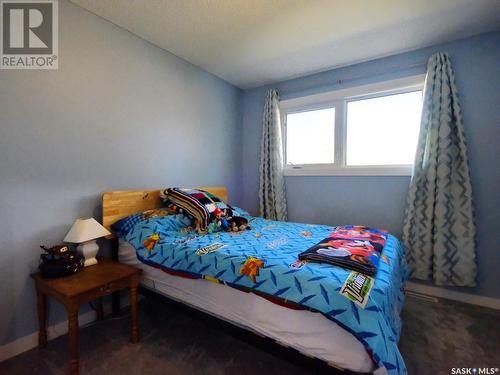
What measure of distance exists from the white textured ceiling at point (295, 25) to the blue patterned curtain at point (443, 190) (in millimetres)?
375

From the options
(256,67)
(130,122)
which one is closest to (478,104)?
(256,67)

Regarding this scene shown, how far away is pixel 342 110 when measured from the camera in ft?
9.45

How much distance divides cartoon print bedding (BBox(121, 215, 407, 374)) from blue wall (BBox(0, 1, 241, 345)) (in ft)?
1.82

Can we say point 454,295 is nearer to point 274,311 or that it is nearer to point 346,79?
point 274,311

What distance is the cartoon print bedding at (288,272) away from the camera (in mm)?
995

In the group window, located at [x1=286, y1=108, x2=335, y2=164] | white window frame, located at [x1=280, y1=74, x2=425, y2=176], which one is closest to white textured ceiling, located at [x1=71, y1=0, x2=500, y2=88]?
white window frame, located at [x1=280, y1=74, x2=425, y2=176]

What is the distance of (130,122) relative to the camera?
2.19 meters

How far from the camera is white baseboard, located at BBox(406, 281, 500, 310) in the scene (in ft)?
7.21

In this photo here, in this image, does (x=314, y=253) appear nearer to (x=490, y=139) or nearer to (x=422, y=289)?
(x=422, y=289)

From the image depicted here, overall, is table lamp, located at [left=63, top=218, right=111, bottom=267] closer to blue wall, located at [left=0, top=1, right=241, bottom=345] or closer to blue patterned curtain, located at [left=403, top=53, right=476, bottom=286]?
blue wall, located at [left=0, top=1, right=241, bottom=345]

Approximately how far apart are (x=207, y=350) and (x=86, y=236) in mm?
1143

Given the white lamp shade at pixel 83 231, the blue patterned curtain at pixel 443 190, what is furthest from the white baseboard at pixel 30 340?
the blue patterned curtain at pixel 443 190

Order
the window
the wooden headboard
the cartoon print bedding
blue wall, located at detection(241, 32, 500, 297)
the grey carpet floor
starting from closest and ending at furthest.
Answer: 1. the cartoon print bedding
2. the grey carpet floor
3. the wooden headboard
4. blue wall, located at detection(241, 32, 500, 297)
5. the window

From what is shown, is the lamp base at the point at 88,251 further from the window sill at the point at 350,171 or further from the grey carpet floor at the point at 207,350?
the window sill at the point at 350,171
